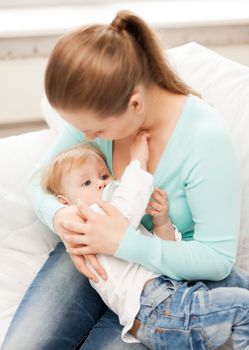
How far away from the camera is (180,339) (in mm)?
1027

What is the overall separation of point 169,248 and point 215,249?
0.10m

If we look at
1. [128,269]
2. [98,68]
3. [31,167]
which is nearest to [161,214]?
[128,269]

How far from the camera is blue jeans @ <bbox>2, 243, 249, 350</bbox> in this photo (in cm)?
113

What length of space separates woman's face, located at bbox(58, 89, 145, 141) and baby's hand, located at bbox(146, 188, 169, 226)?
0.16 m

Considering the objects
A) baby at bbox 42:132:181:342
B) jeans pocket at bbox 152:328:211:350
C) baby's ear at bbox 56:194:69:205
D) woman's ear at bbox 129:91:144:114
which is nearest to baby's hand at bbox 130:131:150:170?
baby at bbox 42:132:181:342

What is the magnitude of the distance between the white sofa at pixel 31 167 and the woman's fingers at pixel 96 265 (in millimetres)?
278

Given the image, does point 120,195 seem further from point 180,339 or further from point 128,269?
point 180,339

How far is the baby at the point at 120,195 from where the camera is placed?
3.49 ft

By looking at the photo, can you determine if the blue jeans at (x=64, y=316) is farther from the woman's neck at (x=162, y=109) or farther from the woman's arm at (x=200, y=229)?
the woman's neck at (x=162, y=109)

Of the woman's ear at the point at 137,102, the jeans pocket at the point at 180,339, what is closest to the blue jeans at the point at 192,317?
the jeans pocket at the point at 180,339

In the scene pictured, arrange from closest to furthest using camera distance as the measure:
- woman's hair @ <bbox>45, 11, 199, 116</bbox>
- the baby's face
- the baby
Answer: woman's hair @ <bbox>45, 11, 199, 116</bbox> → the baby → the baby's face

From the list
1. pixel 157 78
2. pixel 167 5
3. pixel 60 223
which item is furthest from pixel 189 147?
pixel 167 5

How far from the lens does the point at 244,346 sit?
103 centimetres

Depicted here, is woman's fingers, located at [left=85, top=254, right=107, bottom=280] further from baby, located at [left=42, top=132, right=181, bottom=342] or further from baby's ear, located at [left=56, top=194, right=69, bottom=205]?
baby's ear, located at [left=56, top=194, right=69, bottom=205]
